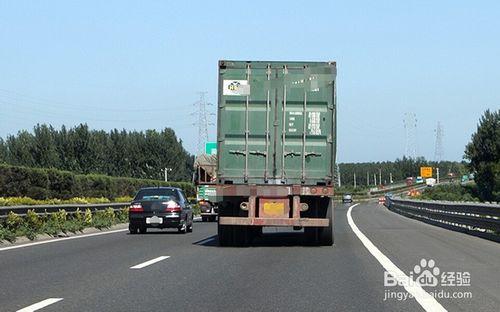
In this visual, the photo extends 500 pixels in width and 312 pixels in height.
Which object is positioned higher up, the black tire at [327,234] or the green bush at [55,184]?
the green bush at [55,184]

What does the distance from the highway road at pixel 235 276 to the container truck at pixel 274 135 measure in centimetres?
119

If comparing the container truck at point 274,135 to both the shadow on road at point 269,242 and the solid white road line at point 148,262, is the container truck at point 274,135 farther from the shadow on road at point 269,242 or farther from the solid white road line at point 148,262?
the solid white road line at point 148,262

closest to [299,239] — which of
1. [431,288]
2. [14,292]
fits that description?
[431,288]

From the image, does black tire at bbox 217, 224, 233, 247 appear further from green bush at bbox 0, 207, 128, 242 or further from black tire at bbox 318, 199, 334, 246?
green bush at bbox 0, 207, 128, 242

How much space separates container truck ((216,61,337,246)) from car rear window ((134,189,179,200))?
7817 mm

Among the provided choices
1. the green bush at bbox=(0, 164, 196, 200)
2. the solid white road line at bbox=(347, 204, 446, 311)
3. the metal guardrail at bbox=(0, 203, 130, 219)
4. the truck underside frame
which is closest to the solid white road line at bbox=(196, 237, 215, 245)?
the truck underside frame

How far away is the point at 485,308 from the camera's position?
923 cm

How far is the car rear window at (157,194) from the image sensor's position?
26.2 m

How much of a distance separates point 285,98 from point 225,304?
9693mm

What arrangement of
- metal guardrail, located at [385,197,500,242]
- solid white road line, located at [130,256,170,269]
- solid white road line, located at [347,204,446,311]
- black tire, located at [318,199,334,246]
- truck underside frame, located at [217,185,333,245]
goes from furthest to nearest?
1. metal guardrail, located at [385,197,500,242]
2. black tire, located at [318,199,334,246]
3. truck underside frame, located at [217,185,333,245]
4. solid white road line, located at [130,256,170,269]
5. solid white road line, located at [347,204,446,311]

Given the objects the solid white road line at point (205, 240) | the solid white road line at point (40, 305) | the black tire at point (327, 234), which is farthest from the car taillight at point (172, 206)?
the solid white road line at point (40, 305)

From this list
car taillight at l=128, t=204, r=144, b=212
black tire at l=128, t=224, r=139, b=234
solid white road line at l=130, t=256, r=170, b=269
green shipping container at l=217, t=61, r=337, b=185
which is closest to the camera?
solid white road line at l=130, t=256, r=170, b=269

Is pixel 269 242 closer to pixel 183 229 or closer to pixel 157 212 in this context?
pixel 157 212

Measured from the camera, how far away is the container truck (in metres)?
18.3
